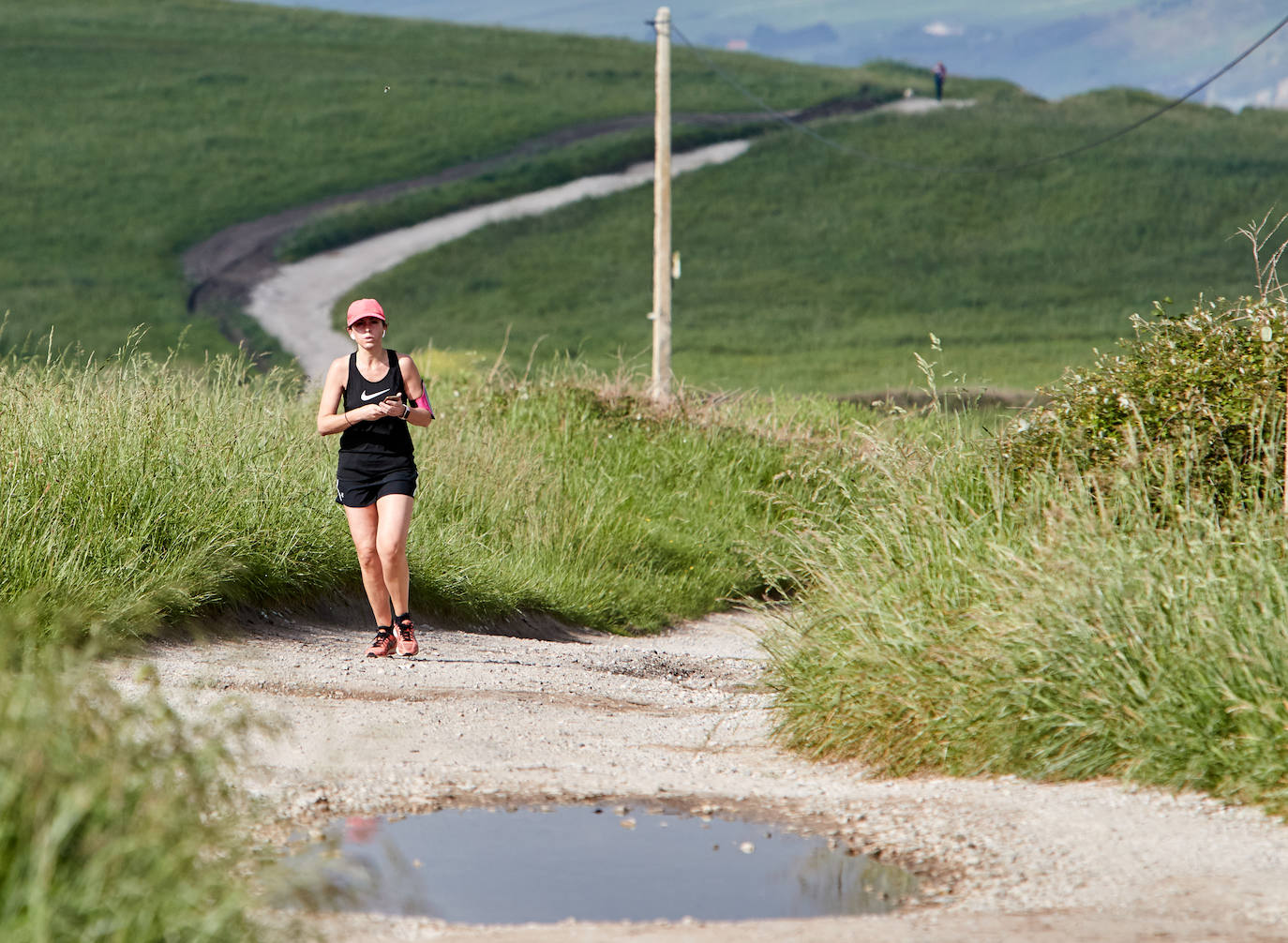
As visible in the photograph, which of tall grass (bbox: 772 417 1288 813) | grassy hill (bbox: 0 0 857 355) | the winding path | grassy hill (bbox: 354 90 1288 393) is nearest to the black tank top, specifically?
tall grass (bbox: 772 417 1288 813)

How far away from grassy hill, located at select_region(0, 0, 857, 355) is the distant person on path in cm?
2574

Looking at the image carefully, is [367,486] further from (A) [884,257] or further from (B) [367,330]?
(A) [884,257]

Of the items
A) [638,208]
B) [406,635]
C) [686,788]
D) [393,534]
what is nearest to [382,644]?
[406,635]

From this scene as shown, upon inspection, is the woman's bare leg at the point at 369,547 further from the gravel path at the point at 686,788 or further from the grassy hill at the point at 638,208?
the grassy hill at the point at 638,208

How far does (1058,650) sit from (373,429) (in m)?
3.77

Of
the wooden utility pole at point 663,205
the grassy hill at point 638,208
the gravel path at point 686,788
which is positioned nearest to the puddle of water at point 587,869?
the gravel path at point 686,788

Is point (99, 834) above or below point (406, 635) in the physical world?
above

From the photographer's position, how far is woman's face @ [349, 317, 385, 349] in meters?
7.53

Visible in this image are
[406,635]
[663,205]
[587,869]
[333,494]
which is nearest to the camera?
[587,869]

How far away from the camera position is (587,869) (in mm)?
4625

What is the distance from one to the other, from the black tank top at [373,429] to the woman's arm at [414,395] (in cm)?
4

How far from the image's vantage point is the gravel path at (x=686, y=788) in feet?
13.0

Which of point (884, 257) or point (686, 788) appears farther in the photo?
point (884, 257)

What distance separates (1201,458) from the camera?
7.25m
